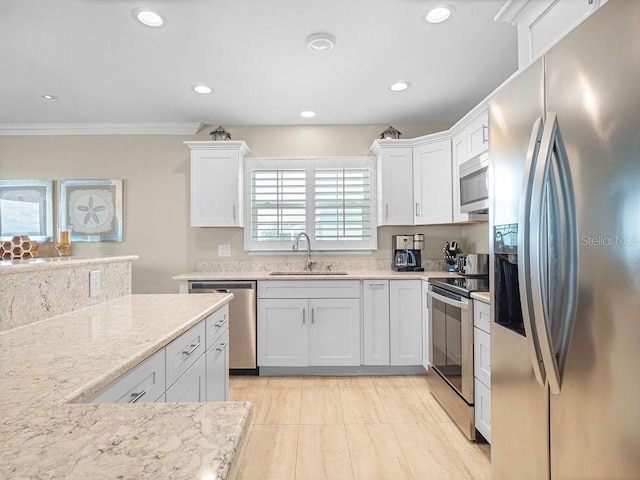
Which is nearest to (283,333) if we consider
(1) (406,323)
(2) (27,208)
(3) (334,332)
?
(3) (334,332)

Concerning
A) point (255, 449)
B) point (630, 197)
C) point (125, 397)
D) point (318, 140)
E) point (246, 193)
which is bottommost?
point (255, 449)

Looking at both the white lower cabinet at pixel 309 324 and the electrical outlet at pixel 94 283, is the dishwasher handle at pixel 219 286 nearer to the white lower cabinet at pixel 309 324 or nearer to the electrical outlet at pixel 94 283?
the white lower cabinet at pixel 309 324

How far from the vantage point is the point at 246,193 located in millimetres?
3777

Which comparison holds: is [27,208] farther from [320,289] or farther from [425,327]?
[425,327]

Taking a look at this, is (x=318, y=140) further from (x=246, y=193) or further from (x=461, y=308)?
(x=461, y=308)

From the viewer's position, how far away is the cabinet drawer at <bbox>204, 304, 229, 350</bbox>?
1708 mm

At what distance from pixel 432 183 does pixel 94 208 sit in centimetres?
362

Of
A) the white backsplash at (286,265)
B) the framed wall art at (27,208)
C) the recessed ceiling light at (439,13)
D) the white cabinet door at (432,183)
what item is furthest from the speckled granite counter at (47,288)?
the framed wall art at (27,208)

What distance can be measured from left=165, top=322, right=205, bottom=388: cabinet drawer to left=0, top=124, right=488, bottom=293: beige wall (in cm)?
227

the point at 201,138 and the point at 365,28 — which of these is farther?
the point at 201,138

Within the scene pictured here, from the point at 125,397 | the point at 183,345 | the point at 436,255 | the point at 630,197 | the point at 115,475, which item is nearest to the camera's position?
the point at 115,475

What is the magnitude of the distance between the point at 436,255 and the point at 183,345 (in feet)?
9.84

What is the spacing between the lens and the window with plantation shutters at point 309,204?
12.4ft

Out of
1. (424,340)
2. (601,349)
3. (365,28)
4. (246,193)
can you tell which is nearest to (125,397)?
(601,349)
